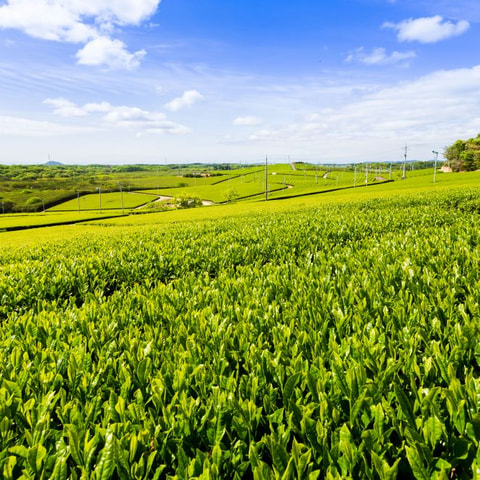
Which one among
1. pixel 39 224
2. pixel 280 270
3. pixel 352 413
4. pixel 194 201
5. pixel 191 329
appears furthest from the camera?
pixel 194 201

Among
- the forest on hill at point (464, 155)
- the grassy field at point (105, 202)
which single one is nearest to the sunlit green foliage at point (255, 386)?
the grassy field at point (105, 202)

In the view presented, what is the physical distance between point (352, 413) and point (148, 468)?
3.59 ft

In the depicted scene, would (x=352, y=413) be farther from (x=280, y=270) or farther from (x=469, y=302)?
(x=280, y=270)

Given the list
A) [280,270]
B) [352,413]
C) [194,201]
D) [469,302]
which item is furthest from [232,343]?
[194,201]

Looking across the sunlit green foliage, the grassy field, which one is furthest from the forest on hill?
the sunlit green foliage

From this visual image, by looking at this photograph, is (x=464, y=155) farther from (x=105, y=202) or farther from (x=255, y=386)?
(x=255, y=386)

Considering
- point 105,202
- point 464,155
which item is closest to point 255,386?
point 464,155

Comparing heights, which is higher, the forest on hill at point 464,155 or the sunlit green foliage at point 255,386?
the forest on hill at point 464,155

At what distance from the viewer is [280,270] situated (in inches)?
222

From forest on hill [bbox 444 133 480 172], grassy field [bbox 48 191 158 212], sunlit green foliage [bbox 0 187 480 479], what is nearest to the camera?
sunlit green foliage [bbox 0 187 480 479]

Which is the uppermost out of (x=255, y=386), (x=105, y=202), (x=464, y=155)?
(x=464, y=155)

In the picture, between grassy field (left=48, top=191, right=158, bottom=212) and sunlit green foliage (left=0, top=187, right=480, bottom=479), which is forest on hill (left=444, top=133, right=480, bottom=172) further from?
sunlit green foliage (left=0, top=187, right=480, bottom=479)

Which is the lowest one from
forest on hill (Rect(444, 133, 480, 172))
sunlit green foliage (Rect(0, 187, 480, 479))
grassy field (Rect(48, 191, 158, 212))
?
grassy field (Rect(48, 191, 158, 212))

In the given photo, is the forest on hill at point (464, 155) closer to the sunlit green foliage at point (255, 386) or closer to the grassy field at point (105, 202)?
the grassy field at point (105, 202)
